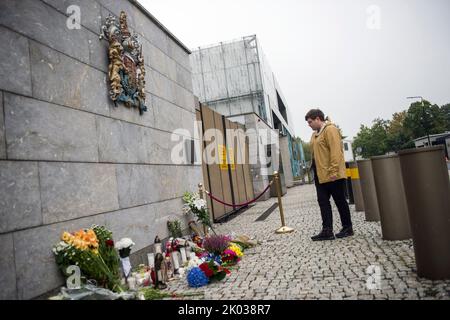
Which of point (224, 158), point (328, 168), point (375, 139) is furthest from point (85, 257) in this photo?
point (375, 139)

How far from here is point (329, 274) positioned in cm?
371

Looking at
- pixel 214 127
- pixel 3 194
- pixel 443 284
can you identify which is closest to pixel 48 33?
pixel 3 194

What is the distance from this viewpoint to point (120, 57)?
499 cm

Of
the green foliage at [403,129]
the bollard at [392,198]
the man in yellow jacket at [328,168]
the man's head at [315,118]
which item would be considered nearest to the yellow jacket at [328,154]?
the man in yellow jacket at [328,168]

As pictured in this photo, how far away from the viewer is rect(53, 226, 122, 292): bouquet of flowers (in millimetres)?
3455

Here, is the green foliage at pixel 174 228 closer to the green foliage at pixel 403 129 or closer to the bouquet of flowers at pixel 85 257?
the bouquet of flowers at pixel 85 257

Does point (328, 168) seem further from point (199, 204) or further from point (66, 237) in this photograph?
point (66, 237)

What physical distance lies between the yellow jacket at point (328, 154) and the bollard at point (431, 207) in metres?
1.95

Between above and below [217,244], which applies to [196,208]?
above

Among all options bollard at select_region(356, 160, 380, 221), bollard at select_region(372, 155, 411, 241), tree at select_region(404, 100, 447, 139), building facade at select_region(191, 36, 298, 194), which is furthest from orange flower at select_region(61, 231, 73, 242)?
tree at select_region(404, 100, 447, 139)

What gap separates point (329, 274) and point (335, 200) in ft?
6.18

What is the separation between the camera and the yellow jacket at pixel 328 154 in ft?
16.9

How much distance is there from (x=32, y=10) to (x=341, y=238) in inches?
204

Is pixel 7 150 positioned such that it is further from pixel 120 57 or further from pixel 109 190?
pixel 120 57
